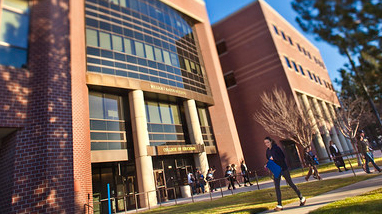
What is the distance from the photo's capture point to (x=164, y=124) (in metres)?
20.1

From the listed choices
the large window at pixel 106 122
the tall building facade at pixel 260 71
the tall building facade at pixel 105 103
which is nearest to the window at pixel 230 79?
the tall building facade at pixel 260 71

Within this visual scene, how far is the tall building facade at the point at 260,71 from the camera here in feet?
92.9

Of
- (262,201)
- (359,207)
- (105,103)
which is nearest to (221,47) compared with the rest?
(105,103)

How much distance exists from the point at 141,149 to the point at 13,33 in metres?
10.4

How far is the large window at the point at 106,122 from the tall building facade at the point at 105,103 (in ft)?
0.25

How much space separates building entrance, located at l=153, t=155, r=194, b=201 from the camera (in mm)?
18236

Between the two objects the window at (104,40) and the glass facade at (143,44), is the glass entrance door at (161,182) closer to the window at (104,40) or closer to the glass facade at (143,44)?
the glass facade at (143,44)

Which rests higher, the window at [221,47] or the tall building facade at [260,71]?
the window at [221,47]

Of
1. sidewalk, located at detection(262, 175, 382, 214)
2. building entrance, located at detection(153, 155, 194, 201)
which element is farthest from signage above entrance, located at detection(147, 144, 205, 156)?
sidewalk, located at detection(262, 175, 382, 214)

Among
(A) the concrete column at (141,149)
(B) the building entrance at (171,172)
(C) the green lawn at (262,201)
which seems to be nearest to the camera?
(C) the green lawn at (262,201)

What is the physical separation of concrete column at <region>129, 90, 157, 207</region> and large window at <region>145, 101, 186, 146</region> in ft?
4.65

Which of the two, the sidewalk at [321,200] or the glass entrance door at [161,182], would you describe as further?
the glass entrance door at [161,182]

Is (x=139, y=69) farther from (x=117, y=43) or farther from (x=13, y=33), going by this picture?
(x=13, y=33)

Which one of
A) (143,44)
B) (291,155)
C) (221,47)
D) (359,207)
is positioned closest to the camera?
(359,207)
